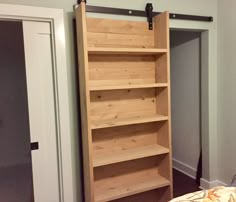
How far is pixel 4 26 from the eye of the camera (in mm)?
3533

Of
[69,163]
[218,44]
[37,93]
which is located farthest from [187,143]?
[37,93]

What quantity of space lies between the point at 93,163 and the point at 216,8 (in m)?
2.21

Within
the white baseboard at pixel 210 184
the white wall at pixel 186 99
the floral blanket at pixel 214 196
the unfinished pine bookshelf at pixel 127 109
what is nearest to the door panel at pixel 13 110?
the unfinished pine bookshelf at pixel 127 109

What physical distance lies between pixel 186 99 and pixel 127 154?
162cm

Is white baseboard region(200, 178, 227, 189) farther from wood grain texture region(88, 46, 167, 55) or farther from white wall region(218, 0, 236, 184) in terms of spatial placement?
wood grain texture region(88, 46, 167, 55)

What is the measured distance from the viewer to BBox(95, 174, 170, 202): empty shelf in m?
2.20

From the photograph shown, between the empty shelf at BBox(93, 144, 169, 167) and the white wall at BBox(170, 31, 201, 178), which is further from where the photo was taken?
the white wall at BBox(170, 31, 201, 178)

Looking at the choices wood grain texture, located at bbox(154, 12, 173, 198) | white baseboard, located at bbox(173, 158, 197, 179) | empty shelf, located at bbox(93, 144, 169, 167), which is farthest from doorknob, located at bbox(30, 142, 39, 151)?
white baseboard, located at bbox(173, 158, 197, 179)

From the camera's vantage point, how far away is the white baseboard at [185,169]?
339cm

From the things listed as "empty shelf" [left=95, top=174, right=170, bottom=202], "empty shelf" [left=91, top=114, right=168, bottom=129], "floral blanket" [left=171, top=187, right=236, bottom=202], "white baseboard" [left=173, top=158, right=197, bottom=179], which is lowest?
"white baseboard" [left=173, top=158, right=197, bottom=179]

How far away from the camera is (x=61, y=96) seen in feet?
6.86

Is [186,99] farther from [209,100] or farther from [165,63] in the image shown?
[165,63]

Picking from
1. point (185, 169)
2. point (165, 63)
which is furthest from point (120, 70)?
point (185, 169)

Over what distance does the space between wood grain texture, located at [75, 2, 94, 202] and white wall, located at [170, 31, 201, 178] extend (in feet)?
5.86
